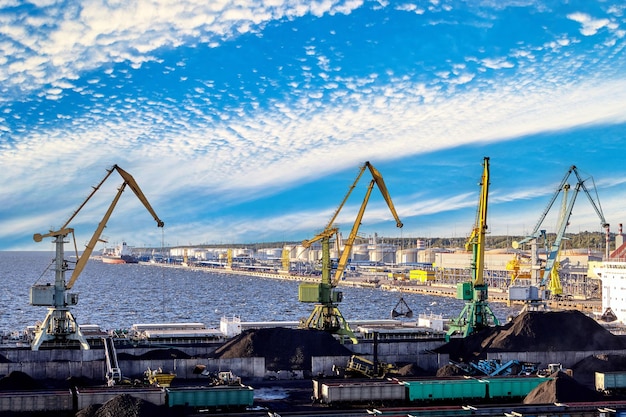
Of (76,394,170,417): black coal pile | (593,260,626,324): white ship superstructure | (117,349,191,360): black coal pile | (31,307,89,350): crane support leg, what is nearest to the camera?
(76,394,170,417): black coal pile

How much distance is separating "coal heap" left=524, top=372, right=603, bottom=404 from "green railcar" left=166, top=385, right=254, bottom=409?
13126mm

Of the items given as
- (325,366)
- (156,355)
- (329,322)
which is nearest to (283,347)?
(325,366)

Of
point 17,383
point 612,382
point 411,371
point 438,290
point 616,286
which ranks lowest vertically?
point 612,382

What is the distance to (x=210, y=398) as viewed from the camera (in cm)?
3462

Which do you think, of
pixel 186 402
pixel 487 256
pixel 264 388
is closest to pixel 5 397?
pixel 186 402

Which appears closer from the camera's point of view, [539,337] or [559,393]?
[559,393]

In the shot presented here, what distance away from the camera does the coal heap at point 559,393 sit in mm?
33938

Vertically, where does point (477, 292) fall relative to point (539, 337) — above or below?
above

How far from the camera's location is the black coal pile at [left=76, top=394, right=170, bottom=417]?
97.0ft

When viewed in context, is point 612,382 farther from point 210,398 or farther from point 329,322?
point 329,322

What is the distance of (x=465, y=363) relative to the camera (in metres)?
47.0

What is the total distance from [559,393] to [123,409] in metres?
18.9

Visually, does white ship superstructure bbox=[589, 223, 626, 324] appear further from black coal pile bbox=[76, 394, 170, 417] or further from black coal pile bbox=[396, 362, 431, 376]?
black coal pile bbox=[76, 394, 170, 417]

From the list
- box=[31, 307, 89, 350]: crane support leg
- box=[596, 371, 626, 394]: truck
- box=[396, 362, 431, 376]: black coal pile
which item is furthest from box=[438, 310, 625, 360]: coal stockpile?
box=[31, 307, 89, 350]: crane support leg
